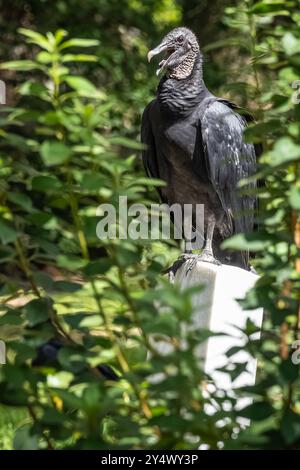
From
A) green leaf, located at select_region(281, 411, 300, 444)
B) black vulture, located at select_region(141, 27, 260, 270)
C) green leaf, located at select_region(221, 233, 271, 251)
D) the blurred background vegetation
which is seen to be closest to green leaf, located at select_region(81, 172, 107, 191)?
the blurred background vegetation

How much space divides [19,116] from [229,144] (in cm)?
224

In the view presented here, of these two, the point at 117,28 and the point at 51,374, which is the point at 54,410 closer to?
the point at 51,374

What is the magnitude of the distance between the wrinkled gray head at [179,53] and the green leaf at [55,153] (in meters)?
2.48

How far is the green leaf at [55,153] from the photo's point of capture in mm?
1599

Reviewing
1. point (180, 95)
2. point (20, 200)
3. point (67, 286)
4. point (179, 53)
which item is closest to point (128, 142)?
point (20, 200)

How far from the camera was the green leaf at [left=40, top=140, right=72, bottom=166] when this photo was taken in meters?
1.60

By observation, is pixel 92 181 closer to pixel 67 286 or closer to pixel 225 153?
pixel 67 286

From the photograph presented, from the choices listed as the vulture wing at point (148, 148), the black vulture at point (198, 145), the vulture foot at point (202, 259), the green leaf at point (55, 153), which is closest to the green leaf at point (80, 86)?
the green leaf at point (55, 153)

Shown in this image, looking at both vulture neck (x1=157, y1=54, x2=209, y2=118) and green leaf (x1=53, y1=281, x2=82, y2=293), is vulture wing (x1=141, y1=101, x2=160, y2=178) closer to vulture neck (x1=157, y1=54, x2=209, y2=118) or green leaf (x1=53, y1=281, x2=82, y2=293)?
vulture neck (x1=157, y1=54, x2=209, y2=118)

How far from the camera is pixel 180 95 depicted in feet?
13.0

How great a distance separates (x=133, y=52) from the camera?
8.65 m

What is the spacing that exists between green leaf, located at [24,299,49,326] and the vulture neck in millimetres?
2273

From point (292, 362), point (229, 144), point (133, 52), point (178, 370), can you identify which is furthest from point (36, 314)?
point (133, 52)
